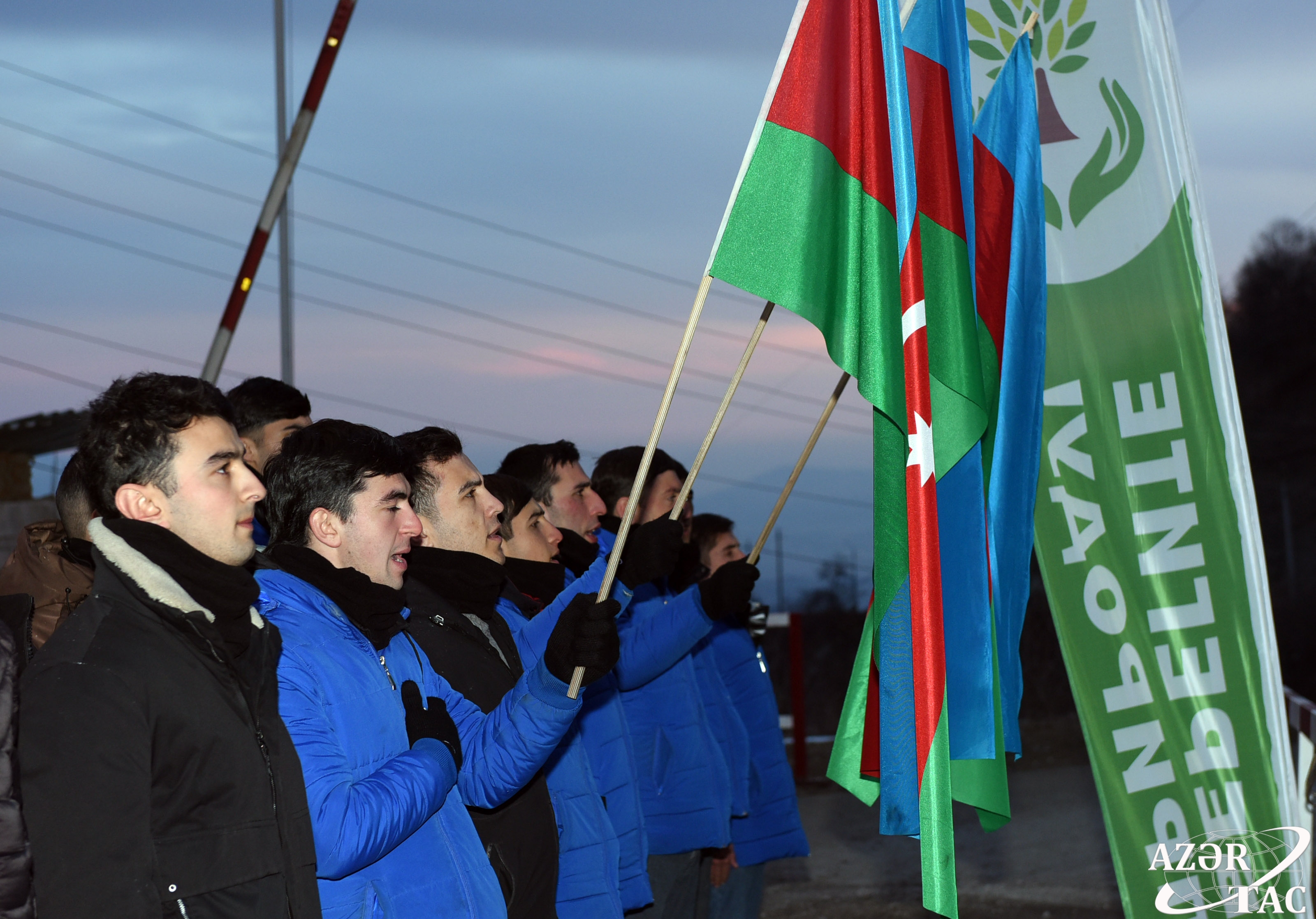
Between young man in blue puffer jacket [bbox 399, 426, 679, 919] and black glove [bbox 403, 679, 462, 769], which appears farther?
young man in blue puffer jacket [bbox 399, 426, 679, 919]

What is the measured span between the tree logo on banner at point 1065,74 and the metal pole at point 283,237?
6805mm

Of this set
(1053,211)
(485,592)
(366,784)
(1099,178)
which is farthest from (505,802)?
(1099,178)

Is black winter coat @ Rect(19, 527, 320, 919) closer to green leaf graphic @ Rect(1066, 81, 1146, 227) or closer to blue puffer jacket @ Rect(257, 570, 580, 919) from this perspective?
blue puffer jacket @ Rect(257, 570, 580, 919)

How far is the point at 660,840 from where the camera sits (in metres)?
4.42

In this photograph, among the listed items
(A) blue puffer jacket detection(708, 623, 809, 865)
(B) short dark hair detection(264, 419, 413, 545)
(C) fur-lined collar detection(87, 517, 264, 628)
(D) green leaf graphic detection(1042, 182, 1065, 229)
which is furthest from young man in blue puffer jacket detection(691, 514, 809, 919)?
(C) fur-lined collar detection(87, 517, 264, 628)

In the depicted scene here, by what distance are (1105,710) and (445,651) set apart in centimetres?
212

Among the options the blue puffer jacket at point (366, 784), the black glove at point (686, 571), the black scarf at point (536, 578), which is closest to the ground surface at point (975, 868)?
the black glove at point (686, 571)

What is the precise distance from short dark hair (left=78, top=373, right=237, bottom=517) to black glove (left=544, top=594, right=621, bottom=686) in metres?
0.91

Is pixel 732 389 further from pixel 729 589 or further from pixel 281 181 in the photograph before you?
pixel 281 181

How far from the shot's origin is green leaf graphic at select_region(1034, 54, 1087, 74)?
14.3ft

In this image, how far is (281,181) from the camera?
28.6 feet

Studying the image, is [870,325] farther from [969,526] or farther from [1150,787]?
[1150,787]
